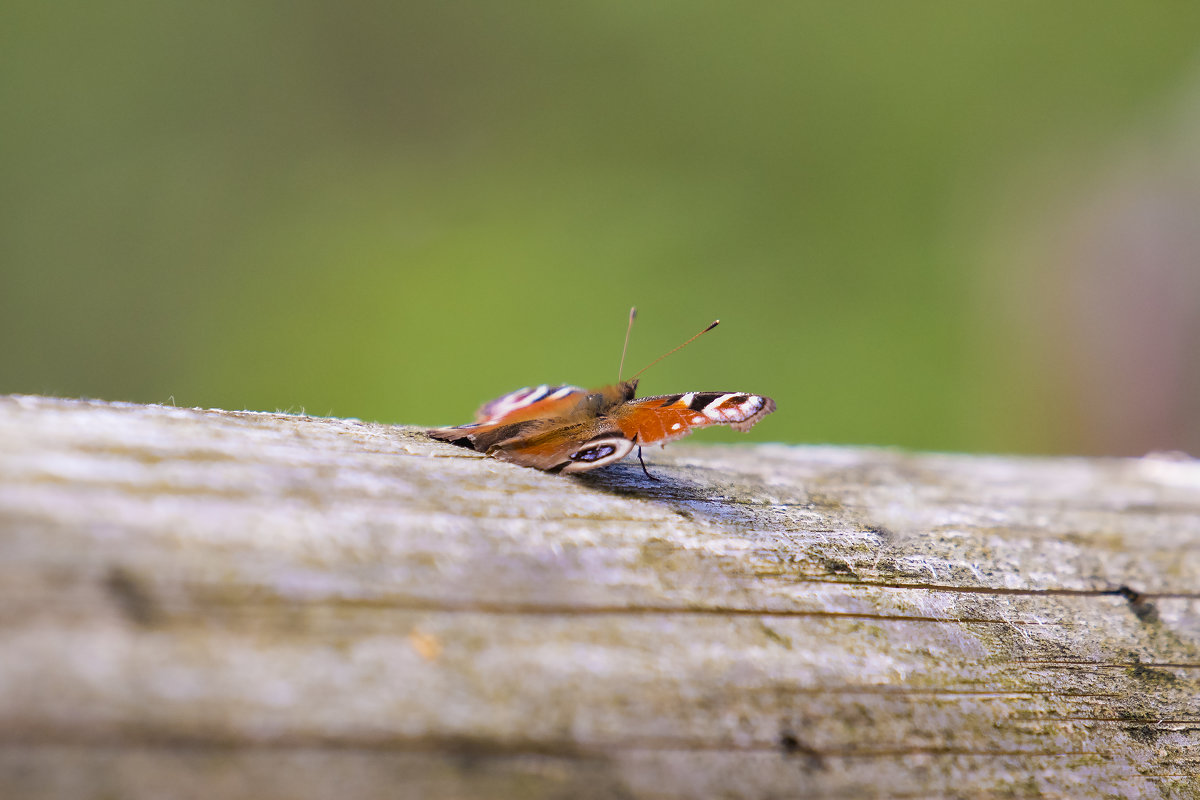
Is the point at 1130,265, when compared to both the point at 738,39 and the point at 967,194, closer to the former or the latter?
the point at 967,194

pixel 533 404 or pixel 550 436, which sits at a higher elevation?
pixel 533 404

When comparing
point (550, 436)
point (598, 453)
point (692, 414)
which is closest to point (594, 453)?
point (598, 453)


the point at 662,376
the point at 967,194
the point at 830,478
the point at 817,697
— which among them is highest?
the point at 967,194

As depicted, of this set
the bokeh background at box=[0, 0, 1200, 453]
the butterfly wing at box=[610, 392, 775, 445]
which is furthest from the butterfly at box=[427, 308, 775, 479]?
the bokeh background at box=[0, 0, 1200, 453]

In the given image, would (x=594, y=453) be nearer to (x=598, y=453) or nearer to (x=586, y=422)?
(x=598, y=453)

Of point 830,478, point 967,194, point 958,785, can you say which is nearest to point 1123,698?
point 958,785

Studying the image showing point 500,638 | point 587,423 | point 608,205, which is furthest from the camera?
point 608,205
